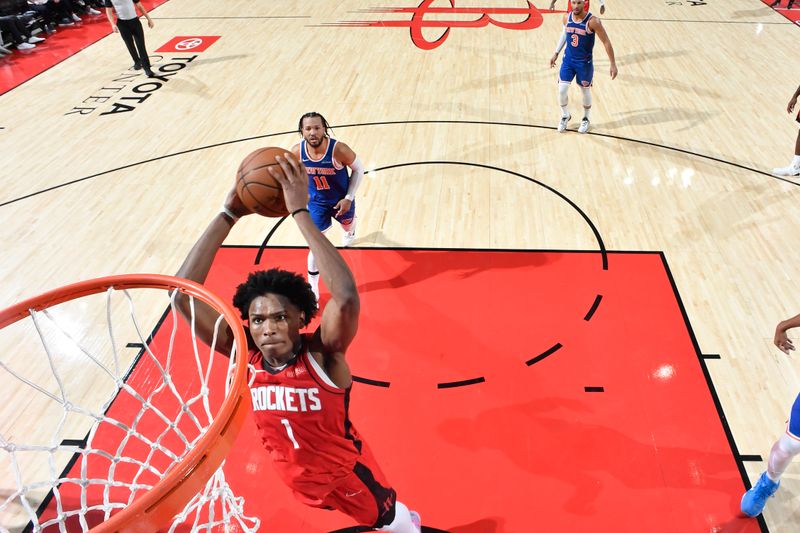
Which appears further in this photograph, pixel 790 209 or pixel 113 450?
pixel 790 209

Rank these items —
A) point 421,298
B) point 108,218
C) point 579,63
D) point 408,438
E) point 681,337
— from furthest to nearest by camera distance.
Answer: point 579,63 → point 108,218 → point 421,298 → point 681,337 → point 408,438

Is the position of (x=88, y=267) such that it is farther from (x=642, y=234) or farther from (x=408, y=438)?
(x=642, y=234)

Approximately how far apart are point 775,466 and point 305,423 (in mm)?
2339

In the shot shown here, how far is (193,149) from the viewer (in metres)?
7.09

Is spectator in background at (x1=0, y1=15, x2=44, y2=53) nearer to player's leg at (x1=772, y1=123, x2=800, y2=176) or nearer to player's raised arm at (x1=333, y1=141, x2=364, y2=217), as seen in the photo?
player's raised arm at (x1=333, y1=141, x2=364, y2=217)

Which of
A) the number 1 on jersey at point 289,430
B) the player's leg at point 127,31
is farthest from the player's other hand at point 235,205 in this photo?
the player's leg at point 127,31

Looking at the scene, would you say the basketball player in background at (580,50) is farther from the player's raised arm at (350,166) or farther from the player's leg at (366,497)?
the player's leg at (366,497)

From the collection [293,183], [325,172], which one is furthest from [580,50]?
[293,183]

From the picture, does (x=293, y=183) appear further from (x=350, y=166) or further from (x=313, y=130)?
(x=350, y=166)

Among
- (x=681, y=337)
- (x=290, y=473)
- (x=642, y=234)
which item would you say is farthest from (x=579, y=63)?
(x=290, y=473)

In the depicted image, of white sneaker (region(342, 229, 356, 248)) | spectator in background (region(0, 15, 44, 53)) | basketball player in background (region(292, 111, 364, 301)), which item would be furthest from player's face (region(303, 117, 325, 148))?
spectator in background (region(0, 15, 44, 53))

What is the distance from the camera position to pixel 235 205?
234cm

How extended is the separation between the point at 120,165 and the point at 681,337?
5.98 m

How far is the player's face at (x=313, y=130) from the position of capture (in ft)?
14.1
